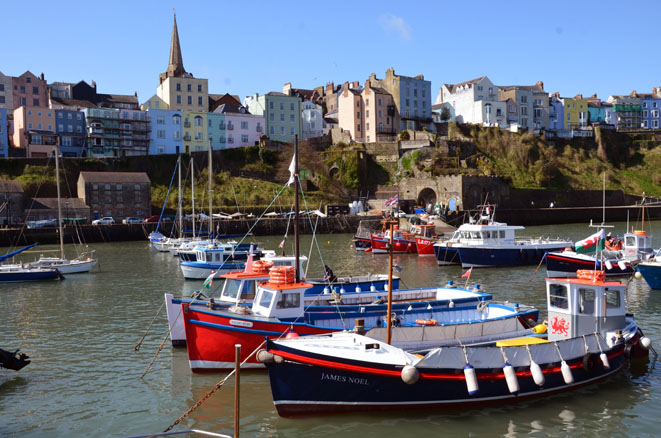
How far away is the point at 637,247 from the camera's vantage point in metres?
32.3

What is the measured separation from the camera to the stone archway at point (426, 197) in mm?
77000

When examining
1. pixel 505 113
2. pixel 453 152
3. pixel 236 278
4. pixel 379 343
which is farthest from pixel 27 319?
pixel 505 113

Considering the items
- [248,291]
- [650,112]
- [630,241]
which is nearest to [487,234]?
[630,241]

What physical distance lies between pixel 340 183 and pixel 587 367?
68.6 meters

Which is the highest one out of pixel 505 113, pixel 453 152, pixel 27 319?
pixel 505 113

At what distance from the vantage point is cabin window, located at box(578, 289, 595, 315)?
15.1 metres

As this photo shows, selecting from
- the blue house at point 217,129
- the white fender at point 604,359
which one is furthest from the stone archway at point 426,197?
the white fender at point 604,359

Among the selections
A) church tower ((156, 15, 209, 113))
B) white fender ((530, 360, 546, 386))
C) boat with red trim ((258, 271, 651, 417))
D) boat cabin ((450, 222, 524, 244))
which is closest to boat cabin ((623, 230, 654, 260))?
boat cabin ((450, 222, 524, 244))

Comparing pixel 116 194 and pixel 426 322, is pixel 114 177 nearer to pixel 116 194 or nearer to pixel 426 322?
pixel 116 194

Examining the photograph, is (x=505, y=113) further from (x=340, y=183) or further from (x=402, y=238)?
(x=402, y=238)

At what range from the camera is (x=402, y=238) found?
1886 inches

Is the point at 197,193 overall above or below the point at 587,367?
above

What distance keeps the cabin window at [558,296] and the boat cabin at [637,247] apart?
775 inches

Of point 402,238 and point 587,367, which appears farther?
point 402,238
